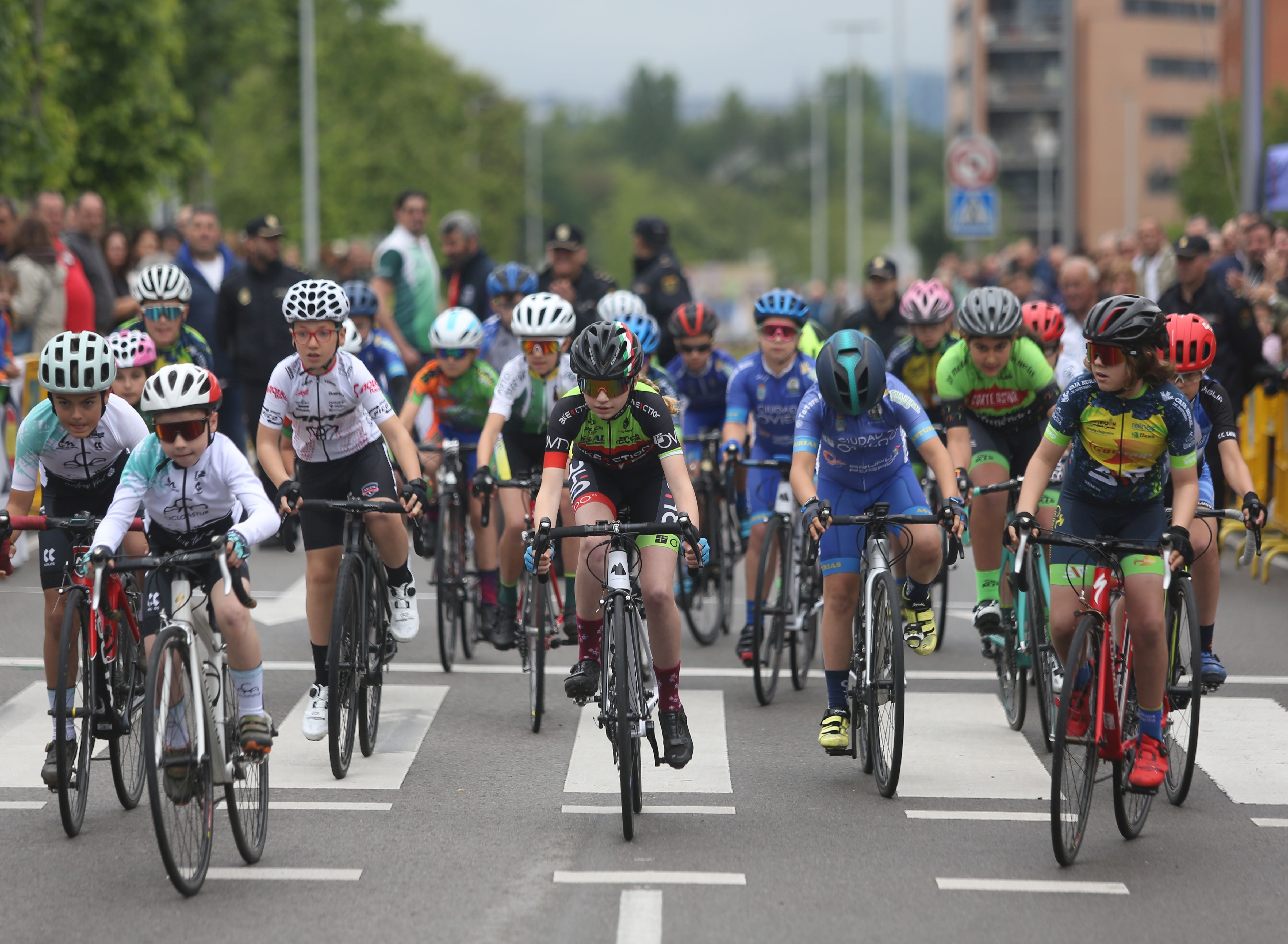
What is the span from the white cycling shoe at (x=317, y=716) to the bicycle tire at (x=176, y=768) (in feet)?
5.34

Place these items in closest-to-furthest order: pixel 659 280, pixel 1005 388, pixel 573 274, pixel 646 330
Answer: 1. pixel 1005 388
2. pixel 646 330
3. pixel 573 274
4. pixel 659 280

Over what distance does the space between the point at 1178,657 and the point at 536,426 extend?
160 inches

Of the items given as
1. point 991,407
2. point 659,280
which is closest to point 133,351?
point 991,407

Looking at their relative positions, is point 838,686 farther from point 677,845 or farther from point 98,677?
point 98,677

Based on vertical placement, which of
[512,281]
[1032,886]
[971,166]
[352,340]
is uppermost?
[971,166]

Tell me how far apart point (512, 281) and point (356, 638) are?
4294 millimetres

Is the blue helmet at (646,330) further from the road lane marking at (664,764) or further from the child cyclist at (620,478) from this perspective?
the child cyclist at (620,478)

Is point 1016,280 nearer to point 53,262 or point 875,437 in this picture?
point 53,262

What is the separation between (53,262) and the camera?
1393cm

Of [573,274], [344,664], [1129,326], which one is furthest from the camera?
[573,274]

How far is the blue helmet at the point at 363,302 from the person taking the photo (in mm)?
11414

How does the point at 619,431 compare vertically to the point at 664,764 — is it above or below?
above

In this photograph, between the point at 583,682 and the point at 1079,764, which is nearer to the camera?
the point at 1079,764

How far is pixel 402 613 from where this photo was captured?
8.32m
